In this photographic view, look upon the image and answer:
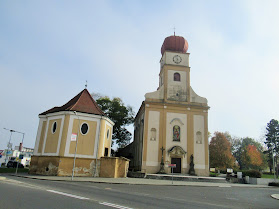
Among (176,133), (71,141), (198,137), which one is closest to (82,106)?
(71,141)

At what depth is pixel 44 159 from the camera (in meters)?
26.0

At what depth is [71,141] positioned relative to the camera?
2595cm

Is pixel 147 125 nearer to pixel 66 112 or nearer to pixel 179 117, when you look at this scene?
pixel 179 117

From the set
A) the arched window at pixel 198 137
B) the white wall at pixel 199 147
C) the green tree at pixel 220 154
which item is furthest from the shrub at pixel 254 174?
the green tree at pixel 220 154

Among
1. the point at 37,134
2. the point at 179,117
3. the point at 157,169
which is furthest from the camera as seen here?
the point at 179,117

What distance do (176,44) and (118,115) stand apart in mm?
16524

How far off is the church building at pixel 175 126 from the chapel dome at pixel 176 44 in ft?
5.84

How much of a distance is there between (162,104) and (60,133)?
1614 cm

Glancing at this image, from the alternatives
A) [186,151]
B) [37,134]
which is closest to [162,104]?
[186,151]

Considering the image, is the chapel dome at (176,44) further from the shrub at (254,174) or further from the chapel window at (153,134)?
the shrub at (254,174)

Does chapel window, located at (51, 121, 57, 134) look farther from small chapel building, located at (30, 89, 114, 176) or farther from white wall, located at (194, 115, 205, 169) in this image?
white wall, located at (194, 115, 205, 169)

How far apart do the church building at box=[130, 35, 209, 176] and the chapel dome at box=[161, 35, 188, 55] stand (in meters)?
1.78

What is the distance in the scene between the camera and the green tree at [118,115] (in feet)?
136

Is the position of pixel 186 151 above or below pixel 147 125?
below
